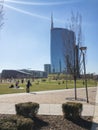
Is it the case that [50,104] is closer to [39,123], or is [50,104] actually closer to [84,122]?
[84,122]

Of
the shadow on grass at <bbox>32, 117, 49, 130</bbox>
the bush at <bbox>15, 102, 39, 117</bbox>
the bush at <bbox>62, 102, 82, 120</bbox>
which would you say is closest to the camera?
the shadow on grass at <bbox>32, 117, 49, 130</bbox>

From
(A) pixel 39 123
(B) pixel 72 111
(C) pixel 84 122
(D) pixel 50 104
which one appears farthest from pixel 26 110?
(D) pixel 50 104

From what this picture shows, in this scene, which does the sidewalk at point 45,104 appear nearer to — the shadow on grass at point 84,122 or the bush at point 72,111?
the shadow on grass at point 84,122

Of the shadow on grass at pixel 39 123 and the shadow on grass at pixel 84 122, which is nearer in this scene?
the shadow on grass at pixel 39 123

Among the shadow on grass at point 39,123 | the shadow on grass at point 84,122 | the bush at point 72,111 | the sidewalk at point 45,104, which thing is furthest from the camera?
the sidewalk at point 45,104

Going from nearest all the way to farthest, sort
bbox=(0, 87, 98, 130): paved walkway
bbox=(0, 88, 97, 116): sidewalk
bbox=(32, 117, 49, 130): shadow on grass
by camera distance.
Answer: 1. bbox=(32, 117, 49, 130): shadow on grass
2. bbox=(0, 87, 98, 130): paved walkway
3. bbox=(0, 88, 97, 116): sidewalk

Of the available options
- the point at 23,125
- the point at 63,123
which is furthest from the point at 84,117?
the point at 23,125

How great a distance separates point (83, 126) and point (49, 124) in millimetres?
1301

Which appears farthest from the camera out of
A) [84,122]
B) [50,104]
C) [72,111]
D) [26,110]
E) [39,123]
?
[50,104]

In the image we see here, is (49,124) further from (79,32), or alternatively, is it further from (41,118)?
(79,32)

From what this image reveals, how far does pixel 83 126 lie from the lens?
9.94 metres

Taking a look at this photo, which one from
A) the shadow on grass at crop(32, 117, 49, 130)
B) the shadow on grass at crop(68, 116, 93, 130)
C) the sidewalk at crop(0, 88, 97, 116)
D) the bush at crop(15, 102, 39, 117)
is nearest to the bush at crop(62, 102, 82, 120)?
the shadow on grass at crop(68, 116, 93, 130)

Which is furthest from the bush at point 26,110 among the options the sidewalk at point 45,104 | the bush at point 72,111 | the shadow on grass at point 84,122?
the sidewalk at point 45,104

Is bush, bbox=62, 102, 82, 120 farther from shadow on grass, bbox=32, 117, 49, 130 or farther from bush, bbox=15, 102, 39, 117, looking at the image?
bush, bbox=15, 102, 39, 117
